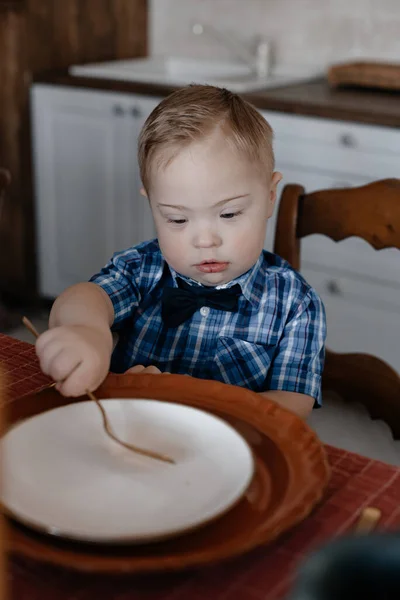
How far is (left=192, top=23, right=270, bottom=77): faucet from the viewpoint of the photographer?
125 inches

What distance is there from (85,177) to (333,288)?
104 cm

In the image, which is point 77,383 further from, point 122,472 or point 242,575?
point 242,575

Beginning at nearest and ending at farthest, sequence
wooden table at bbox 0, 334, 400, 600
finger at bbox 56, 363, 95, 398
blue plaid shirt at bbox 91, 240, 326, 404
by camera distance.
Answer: wooden table at bbox 0, 334, 400, 600 → finger at bbox 56, 363, 95, 398 → blue plaid shirt at bbox 91, 240, 326, 404

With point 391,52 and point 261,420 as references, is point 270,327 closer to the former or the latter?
point 261,420

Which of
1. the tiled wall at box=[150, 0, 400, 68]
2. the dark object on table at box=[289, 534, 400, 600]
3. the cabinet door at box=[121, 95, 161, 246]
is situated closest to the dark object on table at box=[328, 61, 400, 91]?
the tiled wall at box=[150, 0, 400, 68]

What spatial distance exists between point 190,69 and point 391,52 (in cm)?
88

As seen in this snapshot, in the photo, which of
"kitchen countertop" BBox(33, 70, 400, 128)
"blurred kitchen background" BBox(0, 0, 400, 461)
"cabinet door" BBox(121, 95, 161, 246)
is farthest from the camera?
"cabinet door" BBox(121, 95, 161, 246)

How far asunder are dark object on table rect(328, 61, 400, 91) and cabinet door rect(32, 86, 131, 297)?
76cm

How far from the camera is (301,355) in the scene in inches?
45.8

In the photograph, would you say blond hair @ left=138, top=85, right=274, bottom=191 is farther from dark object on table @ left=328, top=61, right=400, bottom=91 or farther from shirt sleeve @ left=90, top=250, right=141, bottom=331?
dark object on table @ left=328, top=61, right=400, bottom=91

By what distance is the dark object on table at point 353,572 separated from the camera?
0.38 meters

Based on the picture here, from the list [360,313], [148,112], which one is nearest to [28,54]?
[148,112]

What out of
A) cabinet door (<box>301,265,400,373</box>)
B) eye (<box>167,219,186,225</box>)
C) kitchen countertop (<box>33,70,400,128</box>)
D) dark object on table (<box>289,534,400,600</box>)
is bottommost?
cabinet door (<box>301,265,400,373</box>)

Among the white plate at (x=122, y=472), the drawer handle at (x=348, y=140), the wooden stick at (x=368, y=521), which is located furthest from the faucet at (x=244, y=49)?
the wooden stick at (x=368, y=521)
